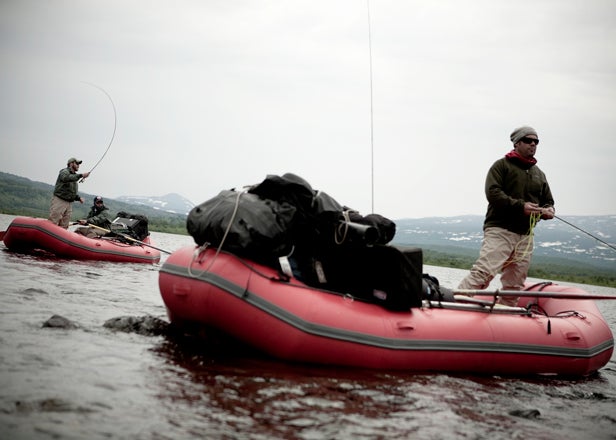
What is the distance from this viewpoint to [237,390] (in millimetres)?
4398

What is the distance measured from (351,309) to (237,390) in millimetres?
1653

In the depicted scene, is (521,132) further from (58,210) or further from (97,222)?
(97,222)

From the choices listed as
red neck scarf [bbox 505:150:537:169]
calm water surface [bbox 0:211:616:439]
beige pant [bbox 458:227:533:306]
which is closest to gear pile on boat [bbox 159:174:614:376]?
calm water surface [bbox 0:211:616:439]

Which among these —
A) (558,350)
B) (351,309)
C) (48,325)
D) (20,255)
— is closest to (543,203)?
(558,350)

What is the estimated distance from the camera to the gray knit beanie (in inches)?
306

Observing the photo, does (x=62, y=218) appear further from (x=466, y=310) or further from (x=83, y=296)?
(x=466, y=310)

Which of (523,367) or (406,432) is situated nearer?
(406,432)

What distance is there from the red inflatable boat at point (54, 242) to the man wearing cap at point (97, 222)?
0.69m

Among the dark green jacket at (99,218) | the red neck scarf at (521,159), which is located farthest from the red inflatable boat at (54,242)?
the red neck scarf at (521,159)

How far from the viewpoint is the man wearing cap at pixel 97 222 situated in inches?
628

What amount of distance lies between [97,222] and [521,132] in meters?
12.9

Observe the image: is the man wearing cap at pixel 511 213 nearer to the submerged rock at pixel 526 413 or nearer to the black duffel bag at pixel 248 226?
the submerged rock at pixel 526 413

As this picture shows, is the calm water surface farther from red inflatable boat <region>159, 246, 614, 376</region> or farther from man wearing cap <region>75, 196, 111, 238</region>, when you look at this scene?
Result: man wearing cap <region>75, 196, 111, 238</region>

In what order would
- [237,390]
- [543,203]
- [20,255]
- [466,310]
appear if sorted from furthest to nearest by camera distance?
[20,255]
[543,203]
[466,310]
[237,390]
